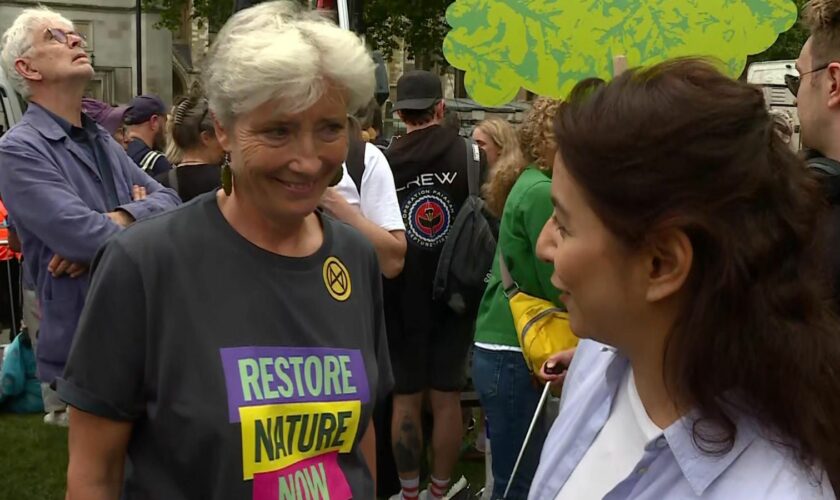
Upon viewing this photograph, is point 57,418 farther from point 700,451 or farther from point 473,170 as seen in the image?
point 700,451

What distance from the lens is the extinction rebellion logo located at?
4668 millimetres

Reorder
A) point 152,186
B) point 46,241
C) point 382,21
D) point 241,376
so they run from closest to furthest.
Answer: point 241,376
point 46,241
point 152,186
point 382,21

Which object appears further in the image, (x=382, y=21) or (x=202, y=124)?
(x=382, y=21)

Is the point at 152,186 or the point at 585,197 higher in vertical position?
the point at 585,197

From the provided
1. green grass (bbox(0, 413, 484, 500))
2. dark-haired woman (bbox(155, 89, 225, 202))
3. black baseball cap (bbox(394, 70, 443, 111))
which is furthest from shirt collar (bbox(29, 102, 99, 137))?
green grass (bbox(0, 413, 484, 500))

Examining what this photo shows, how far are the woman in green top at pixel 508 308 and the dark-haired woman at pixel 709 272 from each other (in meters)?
2.07

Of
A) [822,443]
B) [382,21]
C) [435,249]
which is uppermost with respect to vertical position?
[382,21]

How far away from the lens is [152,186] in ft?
12.5

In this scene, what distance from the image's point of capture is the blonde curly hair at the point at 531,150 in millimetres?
3492

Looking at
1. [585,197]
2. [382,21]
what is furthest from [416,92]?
[382,21]

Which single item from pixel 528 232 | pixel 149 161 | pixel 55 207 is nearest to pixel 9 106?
pixel 149 161

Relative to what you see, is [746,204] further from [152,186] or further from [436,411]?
[436,411]

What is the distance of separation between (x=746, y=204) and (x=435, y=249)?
3.50 m

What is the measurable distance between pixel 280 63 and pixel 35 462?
4.37 meters
